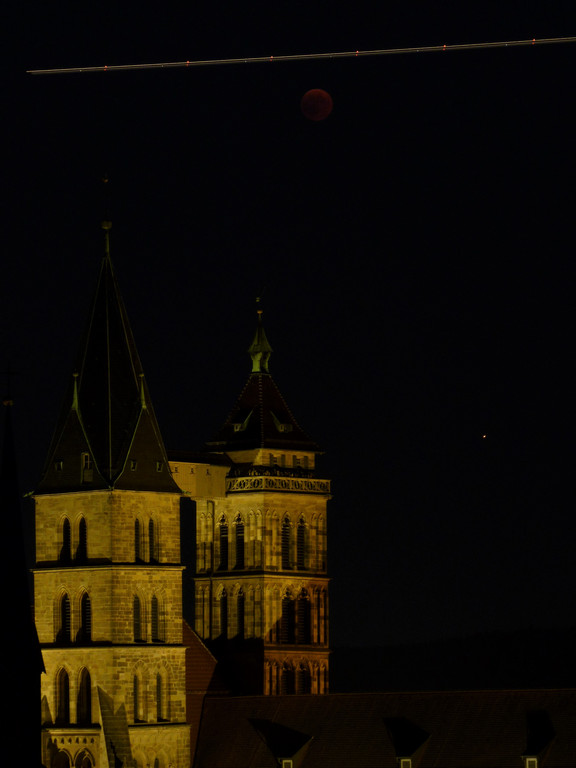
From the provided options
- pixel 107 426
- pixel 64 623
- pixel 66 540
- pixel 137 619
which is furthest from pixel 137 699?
pixel 107 426

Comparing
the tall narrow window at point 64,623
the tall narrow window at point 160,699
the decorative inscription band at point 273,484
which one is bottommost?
the tall narrow window at point 160,699

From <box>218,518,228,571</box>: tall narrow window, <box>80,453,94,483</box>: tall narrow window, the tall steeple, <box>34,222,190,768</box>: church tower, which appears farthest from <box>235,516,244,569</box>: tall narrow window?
<box>80,453,94,483</box>: tall narrow window

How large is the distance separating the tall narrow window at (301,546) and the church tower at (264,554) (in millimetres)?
40

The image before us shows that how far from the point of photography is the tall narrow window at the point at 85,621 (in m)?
118

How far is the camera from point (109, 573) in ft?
386

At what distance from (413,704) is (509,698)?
3930 millimetres

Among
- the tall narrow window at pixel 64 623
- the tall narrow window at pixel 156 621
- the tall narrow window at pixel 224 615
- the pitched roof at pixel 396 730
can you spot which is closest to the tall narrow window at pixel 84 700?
the tall narrow window at pixel 64 623

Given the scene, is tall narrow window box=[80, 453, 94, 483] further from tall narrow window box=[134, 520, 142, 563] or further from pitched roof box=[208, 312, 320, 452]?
pitched roof box=[208, 312, 320, 452]

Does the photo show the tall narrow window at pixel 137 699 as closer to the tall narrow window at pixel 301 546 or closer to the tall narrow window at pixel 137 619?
the tall narrow window at pixel 137 619

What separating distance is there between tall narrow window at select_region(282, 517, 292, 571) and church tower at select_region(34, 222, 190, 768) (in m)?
13.1

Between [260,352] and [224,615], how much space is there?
11067mm

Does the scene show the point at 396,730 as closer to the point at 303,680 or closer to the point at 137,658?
the point at 137,658

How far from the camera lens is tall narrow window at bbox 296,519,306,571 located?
132750 mm

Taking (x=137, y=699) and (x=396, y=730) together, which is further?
(x=137, y=699)
